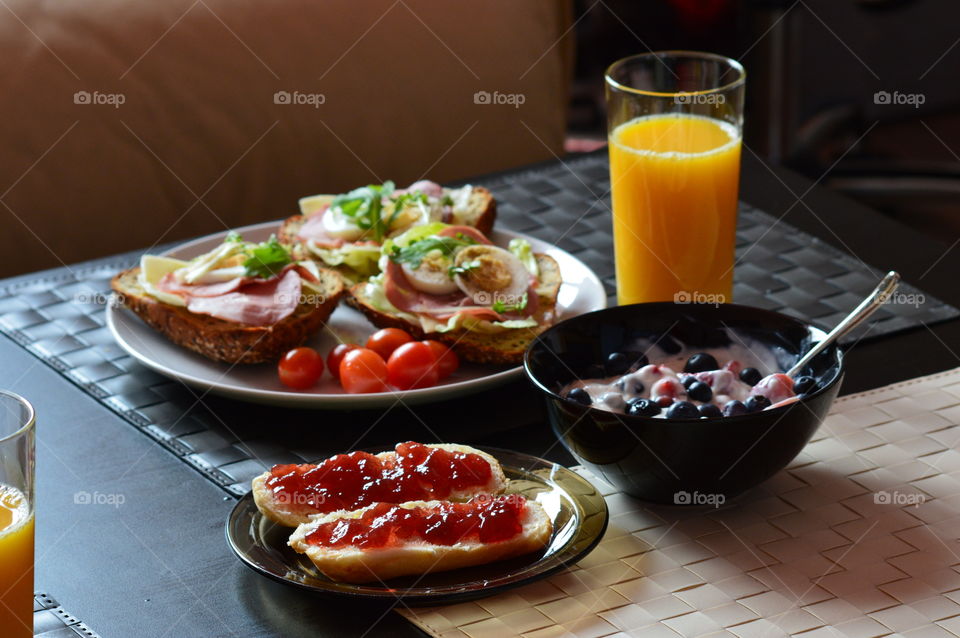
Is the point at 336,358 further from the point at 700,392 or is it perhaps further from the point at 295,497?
the point at 700,392

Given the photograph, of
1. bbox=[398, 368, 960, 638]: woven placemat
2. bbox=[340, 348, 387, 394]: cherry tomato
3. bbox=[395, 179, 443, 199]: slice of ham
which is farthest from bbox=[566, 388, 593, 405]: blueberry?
bbox=[395, 179, 443, 199]: slice of ham

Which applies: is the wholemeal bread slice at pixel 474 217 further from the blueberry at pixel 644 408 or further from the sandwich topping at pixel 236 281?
the blueberry at pixel 644 408

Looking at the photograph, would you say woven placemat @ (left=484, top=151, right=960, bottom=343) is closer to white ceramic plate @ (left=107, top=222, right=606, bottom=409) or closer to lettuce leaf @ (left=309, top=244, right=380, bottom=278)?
white ceramic plate @ (left=107, top=222, right=606, bottom=409)

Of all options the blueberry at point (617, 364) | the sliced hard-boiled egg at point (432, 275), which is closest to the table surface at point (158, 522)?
the blueberry at point (617, 364)

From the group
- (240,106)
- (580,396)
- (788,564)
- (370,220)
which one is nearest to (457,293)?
(370,220)

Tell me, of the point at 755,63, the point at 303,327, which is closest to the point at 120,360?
the point at 303,327

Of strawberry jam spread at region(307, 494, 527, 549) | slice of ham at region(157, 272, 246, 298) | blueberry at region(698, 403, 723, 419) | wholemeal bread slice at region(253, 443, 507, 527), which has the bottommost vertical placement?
wholemeal bread slice at region(253, 443, 507, 527)
